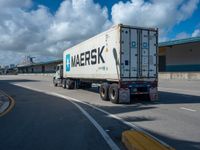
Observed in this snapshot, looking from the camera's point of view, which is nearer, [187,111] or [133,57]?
[187,111]

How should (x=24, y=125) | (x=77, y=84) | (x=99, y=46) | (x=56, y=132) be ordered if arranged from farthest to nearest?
(x=77, y=84)
(x=99, y=46)
(x=24, y=125)
(x=56, y=132)

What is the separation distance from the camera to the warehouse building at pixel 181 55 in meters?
49.2

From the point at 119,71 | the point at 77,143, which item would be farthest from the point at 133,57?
the point at 77,143

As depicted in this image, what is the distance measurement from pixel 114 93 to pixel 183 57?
39332 millimetres

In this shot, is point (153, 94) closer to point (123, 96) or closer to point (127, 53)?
point (123, 96)

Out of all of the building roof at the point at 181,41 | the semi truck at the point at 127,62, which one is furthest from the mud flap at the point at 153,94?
the building roof at the point at 181,41

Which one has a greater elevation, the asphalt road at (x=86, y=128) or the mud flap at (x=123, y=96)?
the mud flap at (x=123, y=96)

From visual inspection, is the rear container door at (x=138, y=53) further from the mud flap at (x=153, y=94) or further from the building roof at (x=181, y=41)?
the building roof at (x=181, y=41)

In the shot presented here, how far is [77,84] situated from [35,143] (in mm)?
19897

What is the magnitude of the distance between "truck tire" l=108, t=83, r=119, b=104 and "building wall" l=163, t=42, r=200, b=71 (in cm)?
3606

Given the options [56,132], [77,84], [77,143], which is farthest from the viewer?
[77,84]

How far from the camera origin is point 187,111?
40.7ft

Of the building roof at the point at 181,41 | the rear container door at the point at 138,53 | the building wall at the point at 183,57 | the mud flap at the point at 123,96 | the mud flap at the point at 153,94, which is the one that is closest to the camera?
the mud flap at the point at 123,96

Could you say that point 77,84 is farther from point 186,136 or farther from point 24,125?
point 186,136
